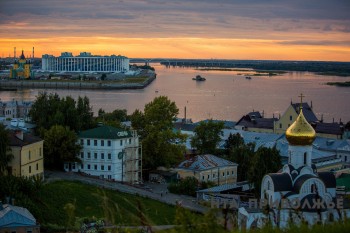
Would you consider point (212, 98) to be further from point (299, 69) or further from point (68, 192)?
point (299, 69)

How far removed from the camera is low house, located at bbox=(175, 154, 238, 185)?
16.2 m

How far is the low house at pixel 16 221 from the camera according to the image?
9.45m

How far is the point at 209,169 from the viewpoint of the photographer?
16234 millimetres

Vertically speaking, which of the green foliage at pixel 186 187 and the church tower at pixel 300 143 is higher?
the church tower at pixel 300 143

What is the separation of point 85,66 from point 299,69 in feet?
181

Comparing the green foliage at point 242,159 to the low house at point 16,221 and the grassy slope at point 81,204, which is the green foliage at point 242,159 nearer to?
the grassy slope at point 81,204

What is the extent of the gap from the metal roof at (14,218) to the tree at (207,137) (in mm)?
9861

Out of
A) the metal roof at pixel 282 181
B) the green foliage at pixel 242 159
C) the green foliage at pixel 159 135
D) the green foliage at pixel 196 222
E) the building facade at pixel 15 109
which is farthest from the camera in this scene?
the building facade at pixel 15 109

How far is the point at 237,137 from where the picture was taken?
20031 mm

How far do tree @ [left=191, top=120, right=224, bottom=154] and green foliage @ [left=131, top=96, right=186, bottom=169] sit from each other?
65 cm

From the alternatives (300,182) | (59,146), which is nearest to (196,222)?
(300,182)

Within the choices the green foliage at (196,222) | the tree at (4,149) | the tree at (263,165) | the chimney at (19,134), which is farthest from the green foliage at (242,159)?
the green foliage at (196,222)

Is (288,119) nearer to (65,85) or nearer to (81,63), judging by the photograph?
(65,85)

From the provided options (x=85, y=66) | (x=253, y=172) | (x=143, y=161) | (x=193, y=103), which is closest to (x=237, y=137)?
(x=143, y=161)
